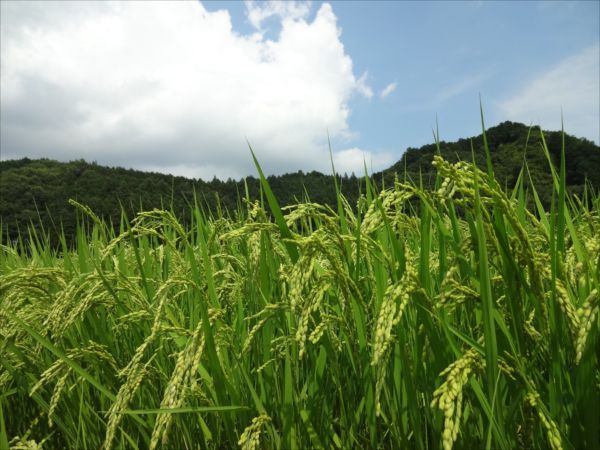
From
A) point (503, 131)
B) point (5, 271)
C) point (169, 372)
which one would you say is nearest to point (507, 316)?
point (169, 372)

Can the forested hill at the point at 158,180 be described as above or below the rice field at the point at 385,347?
above

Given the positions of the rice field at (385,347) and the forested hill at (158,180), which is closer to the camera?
the rice field at (385,347)

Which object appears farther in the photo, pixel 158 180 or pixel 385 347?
pixel 158 180

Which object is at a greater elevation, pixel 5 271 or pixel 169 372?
pixel 5 271

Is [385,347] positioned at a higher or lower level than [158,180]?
lower

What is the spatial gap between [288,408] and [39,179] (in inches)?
2717

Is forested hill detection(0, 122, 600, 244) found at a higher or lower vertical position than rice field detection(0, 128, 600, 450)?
higher

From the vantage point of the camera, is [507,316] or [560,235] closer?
[560,235]

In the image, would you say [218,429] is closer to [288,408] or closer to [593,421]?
[288,408]

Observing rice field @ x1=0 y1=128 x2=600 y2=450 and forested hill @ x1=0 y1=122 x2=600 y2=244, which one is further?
forested hill @ x1=0 y1=122 x2=600 y2=244

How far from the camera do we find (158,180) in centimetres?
4950

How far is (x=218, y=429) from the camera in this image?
1926 millimetres

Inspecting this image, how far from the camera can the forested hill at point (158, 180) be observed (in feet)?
111

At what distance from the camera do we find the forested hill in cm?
3385
